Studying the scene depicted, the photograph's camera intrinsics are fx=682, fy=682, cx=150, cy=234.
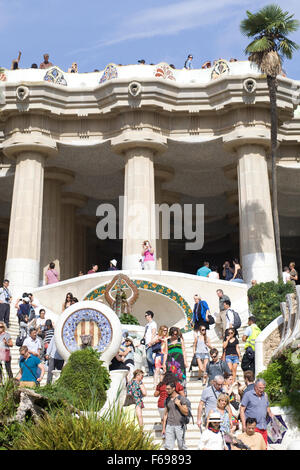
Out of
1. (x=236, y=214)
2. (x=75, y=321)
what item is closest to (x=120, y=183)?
(x=236, y=214)

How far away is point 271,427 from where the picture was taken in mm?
12203

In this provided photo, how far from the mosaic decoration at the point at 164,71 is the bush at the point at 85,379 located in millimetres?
18625

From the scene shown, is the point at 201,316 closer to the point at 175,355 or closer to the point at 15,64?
the point at 175,355

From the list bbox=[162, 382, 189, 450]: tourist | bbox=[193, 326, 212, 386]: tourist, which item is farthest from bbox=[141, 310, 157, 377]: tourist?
bbox=[162, 382, 189, 450]: tourist

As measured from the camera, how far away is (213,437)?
953 cm

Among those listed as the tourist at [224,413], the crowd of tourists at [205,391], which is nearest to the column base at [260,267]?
the crowd of tourists at [205,391]

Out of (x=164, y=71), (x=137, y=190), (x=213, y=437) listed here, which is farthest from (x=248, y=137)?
(x=213, y=437)

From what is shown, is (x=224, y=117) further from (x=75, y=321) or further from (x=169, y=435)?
(x=169, y=435)

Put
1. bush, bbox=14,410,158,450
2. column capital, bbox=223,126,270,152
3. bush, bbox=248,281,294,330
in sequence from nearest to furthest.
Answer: bush, bbox=14,410,158,450, bush, bbox=248,281,294,330, column capital, bbox=223,126,270,152

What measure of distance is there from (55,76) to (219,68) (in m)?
7.37

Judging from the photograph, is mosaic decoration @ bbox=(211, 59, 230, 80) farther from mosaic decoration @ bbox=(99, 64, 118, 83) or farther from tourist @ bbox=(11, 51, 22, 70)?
tourist @ bbox=(11, 51, 22, 70)

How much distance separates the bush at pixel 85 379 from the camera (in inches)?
511

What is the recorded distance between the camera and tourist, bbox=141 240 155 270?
27062mm

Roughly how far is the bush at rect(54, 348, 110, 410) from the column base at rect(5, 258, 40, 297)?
14395mm
